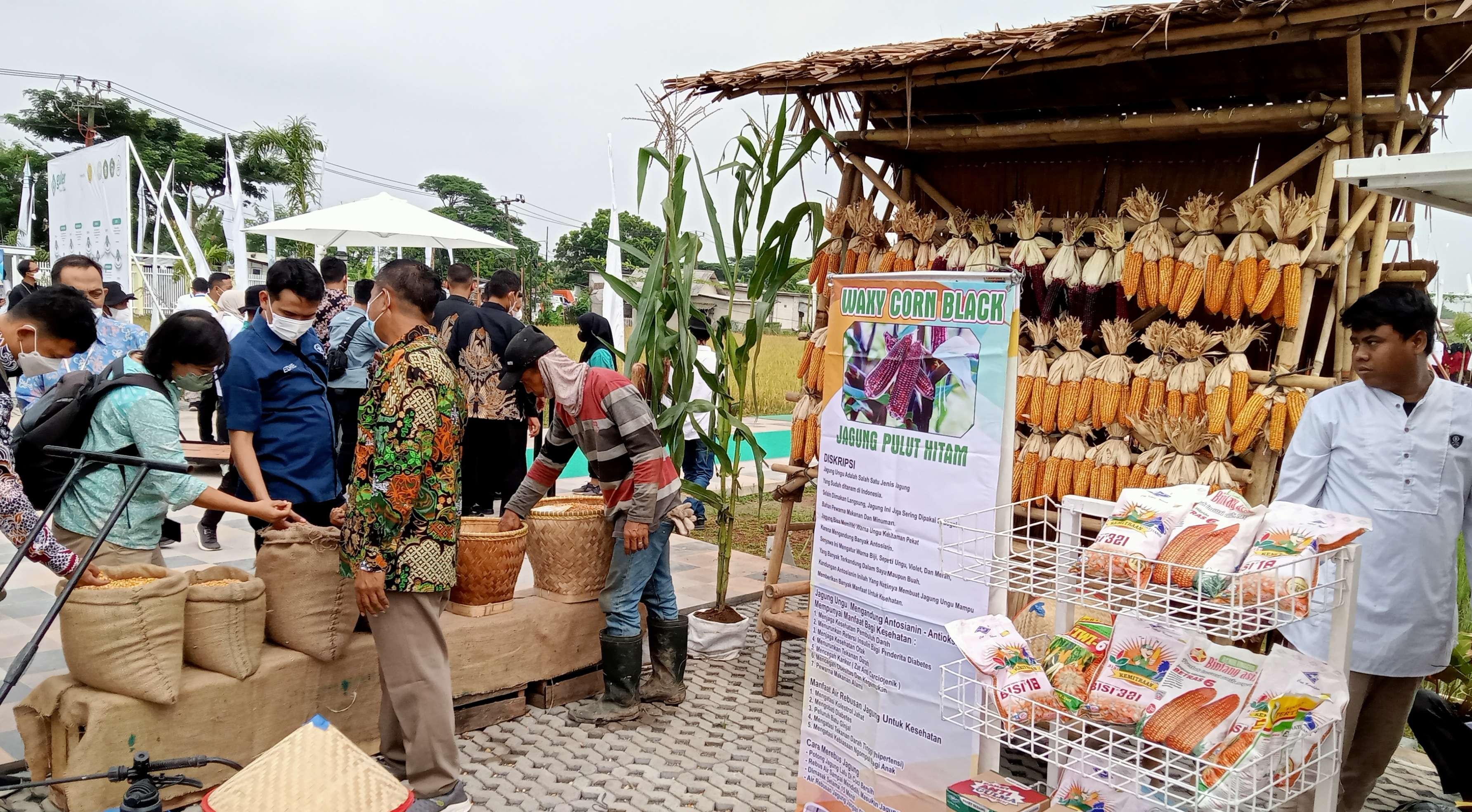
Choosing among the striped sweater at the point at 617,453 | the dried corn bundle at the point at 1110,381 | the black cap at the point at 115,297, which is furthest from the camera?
the black cap at the point at 115,297

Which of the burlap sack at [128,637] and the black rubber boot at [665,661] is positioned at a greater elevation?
the burlap sack at [128,637]

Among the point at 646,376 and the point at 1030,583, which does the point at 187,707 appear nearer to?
the point at 646,376

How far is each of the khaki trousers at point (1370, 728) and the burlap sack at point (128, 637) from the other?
3.87m

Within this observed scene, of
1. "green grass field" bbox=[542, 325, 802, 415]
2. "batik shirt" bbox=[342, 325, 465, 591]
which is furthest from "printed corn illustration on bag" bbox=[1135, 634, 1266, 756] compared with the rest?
"green grass field" bbox=[542, 325, 802, 415]

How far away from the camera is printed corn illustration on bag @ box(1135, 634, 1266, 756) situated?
1.94 metres

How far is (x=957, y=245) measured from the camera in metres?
5.19

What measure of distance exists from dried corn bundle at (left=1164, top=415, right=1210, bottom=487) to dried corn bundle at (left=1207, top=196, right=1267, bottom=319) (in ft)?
1.74

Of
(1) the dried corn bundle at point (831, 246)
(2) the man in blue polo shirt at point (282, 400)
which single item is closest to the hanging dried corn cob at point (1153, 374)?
(1) the dried corn bundle at point (831, 246)

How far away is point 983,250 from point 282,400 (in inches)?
141

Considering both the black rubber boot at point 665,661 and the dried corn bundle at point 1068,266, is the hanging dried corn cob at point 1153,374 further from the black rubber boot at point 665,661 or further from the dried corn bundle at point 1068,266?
the black rubber boot at point 665,661

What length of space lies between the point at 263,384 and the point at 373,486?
122 cm

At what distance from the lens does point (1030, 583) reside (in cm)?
208

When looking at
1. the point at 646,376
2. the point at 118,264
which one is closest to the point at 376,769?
the point at 646,376

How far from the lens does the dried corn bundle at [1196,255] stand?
14.5 feet
